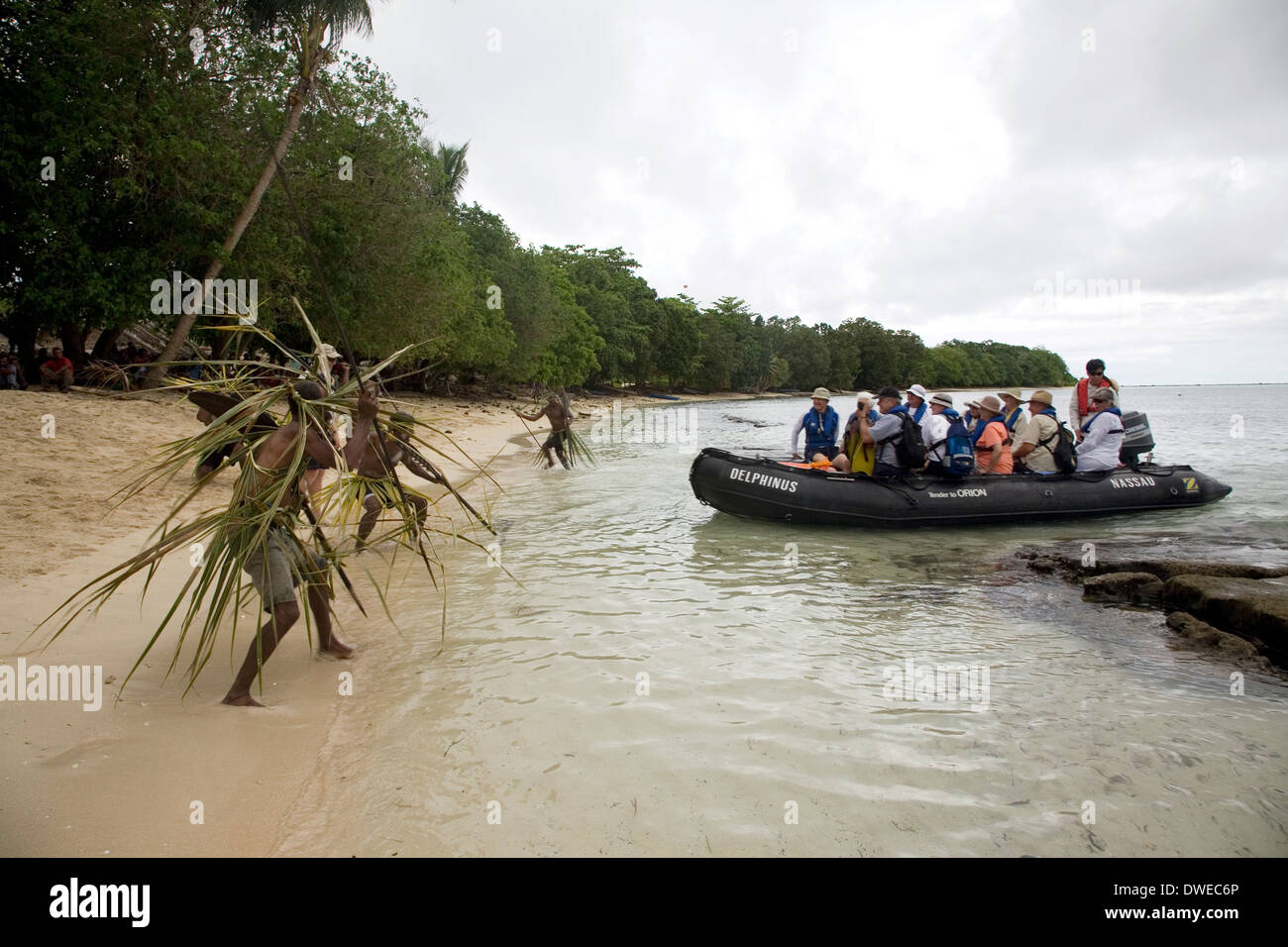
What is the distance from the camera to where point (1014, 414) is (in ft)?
38.8

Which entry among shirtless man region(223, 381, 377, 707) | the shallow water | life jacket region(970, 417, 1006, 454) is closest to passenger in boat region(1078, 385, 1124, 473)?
life jacket region(970, 417, 1006, 454)

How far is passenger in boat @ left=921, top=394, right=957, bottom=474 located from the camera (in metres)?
10.4

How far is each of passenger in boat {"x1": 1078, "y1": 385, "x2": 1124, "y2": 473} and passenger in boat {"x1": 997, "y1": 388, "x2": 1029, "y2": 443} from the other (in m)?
0.99

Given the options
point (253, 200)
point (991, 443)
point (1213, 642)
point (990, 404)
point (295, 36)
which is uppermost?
point (295, 36)

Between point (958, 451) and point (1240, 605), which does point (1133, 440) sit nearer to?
point (958, 451)

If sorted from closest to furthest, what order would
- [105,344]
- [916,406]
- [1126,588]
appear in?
[1126,588] → [916,406] → [105,344]

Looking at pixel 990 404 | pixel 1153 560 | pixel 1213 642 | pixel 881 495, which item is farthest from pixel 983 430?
pixel 1213 642

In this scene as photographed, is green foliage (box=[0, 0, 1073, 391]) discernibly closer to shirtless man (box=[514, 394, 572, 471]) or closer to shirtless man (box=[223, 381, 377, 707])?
shirtless man (box=[514, 394, 572, 471])

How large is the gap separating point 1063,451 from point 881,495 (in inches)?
134

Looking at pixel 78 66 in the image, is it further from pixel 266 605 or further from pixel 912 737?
pixel 912 737

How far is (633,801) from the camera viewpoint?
3473 mm

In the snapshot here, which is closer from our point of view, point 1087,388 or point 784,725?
point 784,725

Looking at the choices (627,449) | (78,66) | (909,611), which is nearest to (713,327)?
(627,449)

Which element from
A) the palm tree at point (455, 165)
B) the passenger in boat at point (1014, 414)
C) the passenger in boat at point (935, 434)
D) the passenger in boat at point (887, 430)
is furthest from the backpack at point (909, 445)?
the palm tree at point (455, 165)
